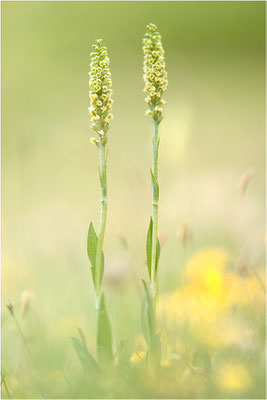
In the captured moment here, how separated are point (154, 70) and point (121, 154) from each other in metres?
2.84

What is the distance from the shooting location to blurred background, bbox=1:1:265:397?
264cm

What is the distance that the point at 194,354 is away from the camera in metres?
1.60

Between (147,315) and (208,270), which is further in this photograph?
(208,270)

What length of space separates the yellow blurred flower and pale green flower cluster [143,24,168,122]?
2.32ft

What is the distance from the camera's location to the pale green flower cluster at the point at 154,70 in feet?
5.32

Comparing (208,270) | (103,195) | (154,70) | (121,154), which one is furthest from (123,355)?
(121,154)

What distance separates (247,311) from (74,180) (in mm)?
4469

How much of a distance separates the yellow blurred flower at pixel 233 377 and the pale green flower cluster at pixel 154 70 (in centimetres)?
71

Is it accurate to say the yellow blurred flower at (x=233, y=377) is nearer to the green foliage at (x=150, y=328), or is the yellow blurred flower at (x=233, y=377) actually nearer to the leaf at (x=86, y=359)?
the green foliage at (x=150, y=328)

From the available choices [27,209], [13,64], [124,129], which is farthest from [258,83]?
[27,209]

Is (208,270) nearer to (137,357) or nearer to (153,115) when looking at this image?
(137,357)

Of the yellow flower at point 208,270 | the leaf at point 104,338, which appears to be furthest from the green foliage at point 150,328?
the yellow flower at point 208,270

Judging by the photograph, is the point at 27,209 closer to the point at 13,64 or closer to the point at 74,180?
the point at 74,180

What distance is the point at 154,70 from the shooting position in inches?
63.8
